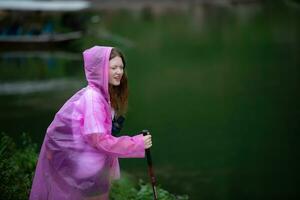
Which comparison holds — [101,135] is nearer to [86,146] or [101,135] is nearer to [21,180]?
[86,146]

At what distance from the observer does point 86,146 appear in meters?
3.00

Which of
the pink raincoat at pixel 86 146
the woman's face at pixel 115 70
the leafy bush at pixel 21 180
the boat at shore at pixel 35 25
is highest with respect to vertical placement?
the boat at shore at pixel 35 25

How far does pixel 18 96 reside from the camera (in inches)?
563

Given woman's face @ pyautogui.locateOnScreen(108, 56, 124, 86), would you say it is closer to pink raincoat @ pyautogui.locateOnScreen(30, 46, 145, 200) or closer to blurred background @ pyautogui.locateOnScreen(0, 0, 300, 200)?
pink raincoat @ pyautogui.locateOnScreen(30, 46, 145, 200)

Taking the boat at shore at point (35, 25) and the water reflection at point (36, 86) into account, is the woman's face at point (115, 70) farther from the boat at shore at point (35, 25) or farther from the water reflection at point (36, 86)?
the boat at shore at point (35, 25)

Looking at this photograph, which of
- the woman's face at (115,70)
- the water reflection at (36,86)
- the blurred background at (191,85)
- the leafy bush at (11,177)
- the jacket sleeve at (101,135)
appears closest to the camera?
the jacket sleeve at (101,135)

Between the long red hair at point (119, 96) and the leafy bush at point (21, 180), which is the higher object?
the long red hair at point (119, 96)

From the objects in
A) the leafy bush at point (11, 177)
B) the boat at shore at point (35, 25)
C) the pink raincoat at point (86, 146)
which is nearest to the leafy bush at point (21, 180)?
the leafy bush at point (11, 177)

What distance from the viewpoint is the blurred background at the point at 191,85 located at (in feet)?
27.4

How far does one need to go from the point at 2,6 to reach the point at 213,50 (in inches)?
321

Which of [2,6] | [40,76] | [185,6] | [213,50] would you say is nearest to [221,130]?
[40,76]

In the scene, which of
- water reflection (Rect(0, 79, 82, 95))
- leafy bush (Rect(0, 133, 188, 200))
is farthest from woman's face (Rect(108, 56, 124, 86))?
water reflection (Rect(0, 79, 82, 95))

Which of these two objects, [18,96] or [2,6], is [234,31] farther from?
[18,96]

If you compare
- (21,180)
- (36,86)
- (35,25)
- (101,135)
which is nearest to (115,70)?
(101,135)
